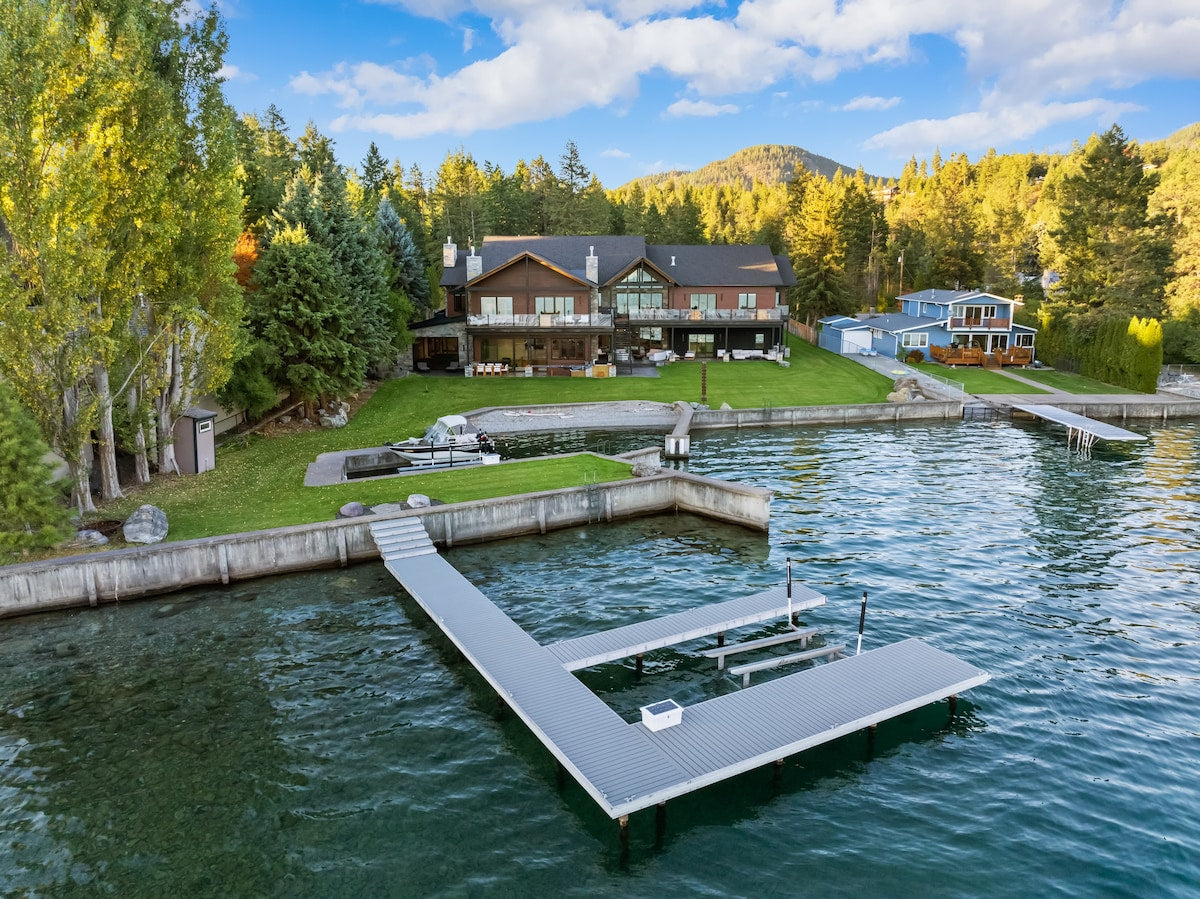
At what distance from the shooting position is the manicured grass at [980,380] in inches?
2114

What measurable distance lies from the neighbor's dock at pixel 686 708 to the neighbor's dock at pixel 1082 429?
2742cm

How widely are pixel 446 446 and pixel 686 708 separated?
831 inches

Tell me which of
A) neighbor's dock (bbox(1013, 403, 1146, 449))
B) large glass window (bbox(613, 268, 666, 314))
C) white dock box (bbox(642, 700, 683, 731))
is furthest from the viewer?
large glass window (bbox(613, 268, 666, 314))

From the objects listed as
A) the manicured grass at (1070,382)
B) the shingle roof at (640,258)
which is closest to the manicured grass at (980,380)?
the manicured grass at (1070,382)

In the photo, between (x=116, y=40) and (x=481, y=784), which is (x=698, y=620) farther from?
(x=116, y=40)

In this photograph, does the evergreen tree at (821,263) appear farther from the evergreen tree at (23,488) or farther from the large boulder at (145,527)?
the evergreen tree at (23,488)

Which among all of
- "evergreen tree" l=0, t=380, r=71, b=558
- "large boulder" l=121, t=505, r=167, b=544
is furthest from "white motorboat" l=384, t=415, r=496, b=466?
"evergreen tree" l=0, t=380, r=71, b=558

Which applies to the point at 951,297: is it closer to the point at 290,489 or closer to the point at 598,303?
the point at 598,303

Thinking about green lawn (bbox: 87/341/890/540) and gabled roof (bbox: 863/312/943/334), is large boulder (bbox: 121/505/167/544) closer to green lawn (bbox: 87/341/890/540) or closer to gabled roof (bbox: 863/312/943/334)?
green lawn (bbox: 87/341/890/540)

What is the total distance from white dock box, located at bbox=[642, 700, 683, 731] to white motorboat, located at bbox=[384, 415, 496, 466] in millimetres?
19967

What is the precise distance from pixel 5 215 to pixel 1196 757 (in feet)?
102

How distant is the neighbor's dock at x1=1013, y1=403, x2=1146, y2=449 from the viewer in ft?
132

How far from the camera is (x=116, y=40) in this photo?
2469 cm

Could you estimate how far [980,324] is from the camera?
65.8 m
